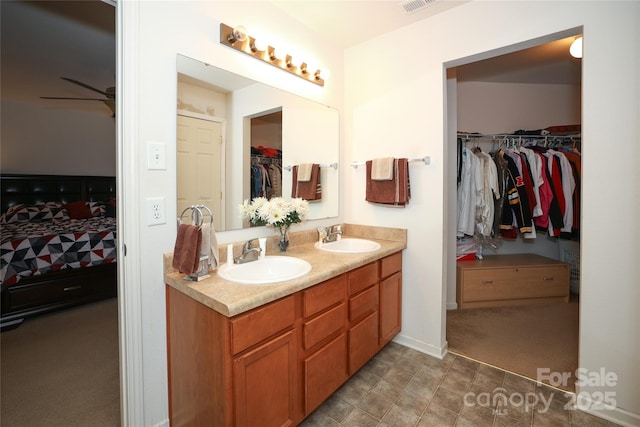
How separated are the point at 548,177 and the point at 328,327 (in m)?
2.78

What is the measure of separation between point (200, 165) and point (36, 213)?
387 cm

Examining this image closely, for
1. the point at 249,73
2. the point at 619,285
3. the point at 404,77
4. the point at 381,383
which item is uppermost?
the point at 404,77

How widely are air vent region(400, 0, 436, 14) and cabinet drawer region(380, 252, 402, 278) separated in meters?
1.67

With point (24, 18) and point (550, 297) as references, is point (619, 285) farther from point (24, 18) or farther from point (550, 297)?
point (24, 18)

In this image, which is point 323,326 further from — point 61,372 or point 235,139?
point 61,372

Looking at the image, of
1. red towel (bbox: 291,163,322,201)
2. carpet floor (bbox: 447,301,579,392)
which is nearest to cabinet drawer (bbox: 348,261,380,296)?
red towel (bbox: 291,163,322,201)

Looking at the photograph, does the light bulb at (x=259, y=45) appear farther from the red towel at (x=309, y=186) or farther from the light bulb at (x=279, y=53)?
the red towel at (x=309, y=186)

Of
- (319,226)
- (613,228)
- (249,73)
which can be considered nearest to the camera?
(613,228)

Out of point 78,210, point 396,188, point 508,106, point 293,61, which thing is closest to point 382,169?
point 396,188

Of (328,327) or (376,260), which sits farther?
(376,260)

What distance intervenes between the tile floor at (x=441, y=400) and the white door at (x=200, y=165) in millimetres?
1261

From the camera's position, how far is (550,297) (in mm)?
3006

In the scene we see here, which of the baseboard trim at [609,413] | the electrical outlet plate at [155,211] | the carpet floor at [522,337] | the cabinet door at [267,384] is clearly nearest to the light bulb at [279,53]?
the electrical outlet plate at [155,211]

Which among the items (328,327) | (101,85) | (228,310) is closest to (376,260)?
(328,327)
